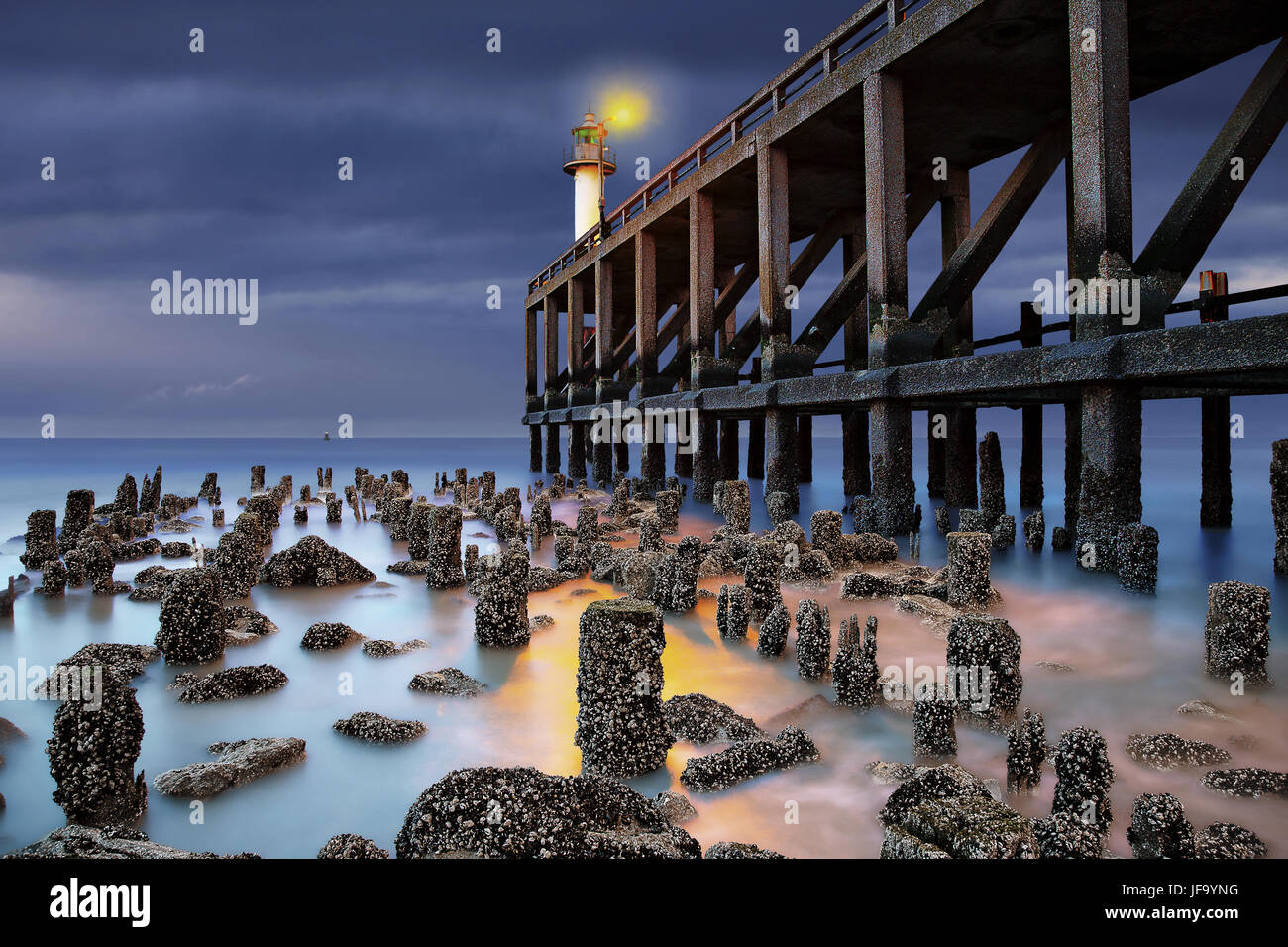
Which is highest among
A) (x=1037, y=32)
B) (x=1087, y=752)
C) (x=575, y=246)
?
Answer: (x=575, y=246)

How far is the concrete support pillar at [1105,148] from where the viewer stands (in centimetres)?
802

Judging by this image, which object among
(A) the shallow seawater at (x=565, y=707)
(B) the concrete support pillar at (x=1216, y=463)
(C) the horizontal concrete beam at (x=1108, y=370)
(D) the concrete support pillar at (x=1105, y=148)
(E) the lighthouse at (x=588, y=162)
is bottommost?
(A) the shallow seawater at (x=565, y=707)

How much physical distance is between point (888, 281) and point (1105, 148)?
3970mm

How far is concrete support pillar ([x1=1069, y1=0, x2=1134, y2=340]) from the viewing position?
8.02 meters

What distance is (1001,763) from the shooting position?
12.9ft

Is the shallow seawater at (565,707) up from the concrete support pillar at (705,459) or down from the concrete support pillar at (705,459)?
down

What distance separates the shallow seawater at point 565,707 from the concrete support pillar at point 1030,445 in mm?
6212

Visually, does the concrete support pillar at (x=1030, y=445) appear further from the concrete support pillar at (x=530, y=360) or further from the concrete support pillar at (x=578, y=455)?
the concrete support pillar at (x=530, y=360)

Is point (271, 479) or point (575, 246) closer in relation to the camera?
point (575, 246)

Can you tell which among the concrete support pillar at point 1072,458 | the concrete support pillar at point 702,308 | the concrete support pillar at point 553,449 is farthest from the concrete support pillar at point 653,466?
the concrete support pillar at point 553,449
